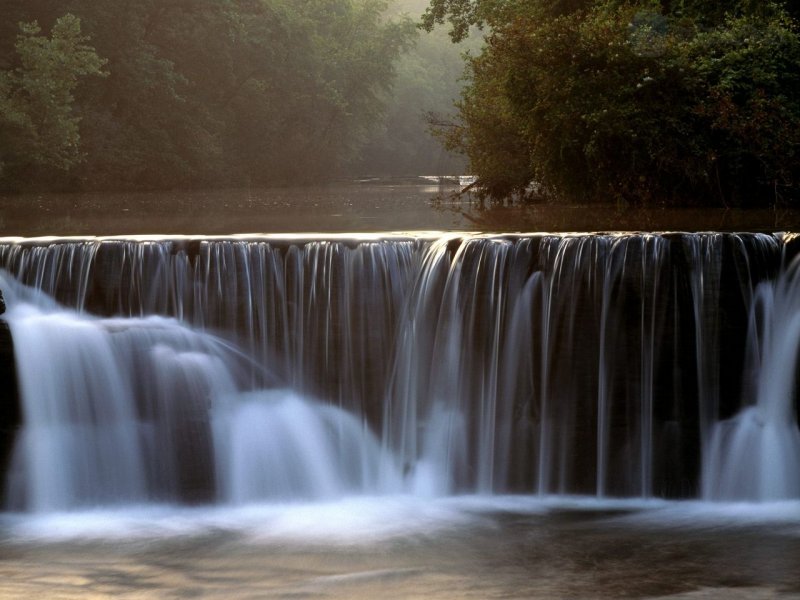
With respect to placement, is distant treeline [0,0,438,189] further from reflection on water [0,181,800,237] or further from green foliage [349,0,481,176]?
green foliage [349,0,481,176]

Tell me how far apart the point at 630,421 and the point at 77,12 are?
3072cm

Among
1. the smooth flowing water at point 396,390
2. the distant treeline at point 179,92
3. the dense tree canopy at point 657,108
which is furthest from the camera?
the distant treeline at point 179,92

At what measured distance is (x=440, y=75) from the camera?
329ft

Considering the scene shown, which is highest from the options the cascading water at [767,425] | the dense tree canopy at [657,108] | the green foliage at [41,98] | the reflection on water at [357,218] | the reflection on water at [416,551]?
the green foliage at [41,98]

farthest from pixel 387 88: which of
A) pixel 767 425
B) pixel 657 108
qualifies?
pixel 767 425

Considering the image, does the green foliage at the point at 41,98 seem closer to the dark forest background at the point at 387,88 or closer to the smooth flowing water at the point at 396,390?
the dark forest background at the point at 387,88

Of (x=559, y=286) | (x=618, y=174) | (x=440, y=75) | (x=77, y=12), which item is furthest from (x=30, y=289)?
(x=440, y=75)

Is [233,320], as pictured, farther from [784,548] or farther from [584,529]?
[784,548]

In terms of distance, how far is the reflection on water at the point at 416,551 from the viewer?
805cm

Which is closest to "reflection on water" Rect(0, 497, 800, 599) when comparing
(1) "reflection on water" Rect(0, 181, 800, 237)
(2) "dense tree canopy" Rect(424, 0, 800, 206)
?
(1) "reflection on water" Rect(0, 181, 800, 237)

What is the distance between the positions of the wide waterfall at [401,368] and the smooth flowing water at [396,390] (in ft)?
0.07

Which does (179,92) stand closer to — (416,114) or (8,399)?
(8,399)

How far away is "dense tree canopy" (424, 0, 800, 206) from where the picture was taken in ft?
54.7

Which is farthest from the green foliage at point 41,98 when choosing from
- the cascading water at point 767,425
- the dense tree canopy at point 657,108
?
the cascading water at point 767,425
